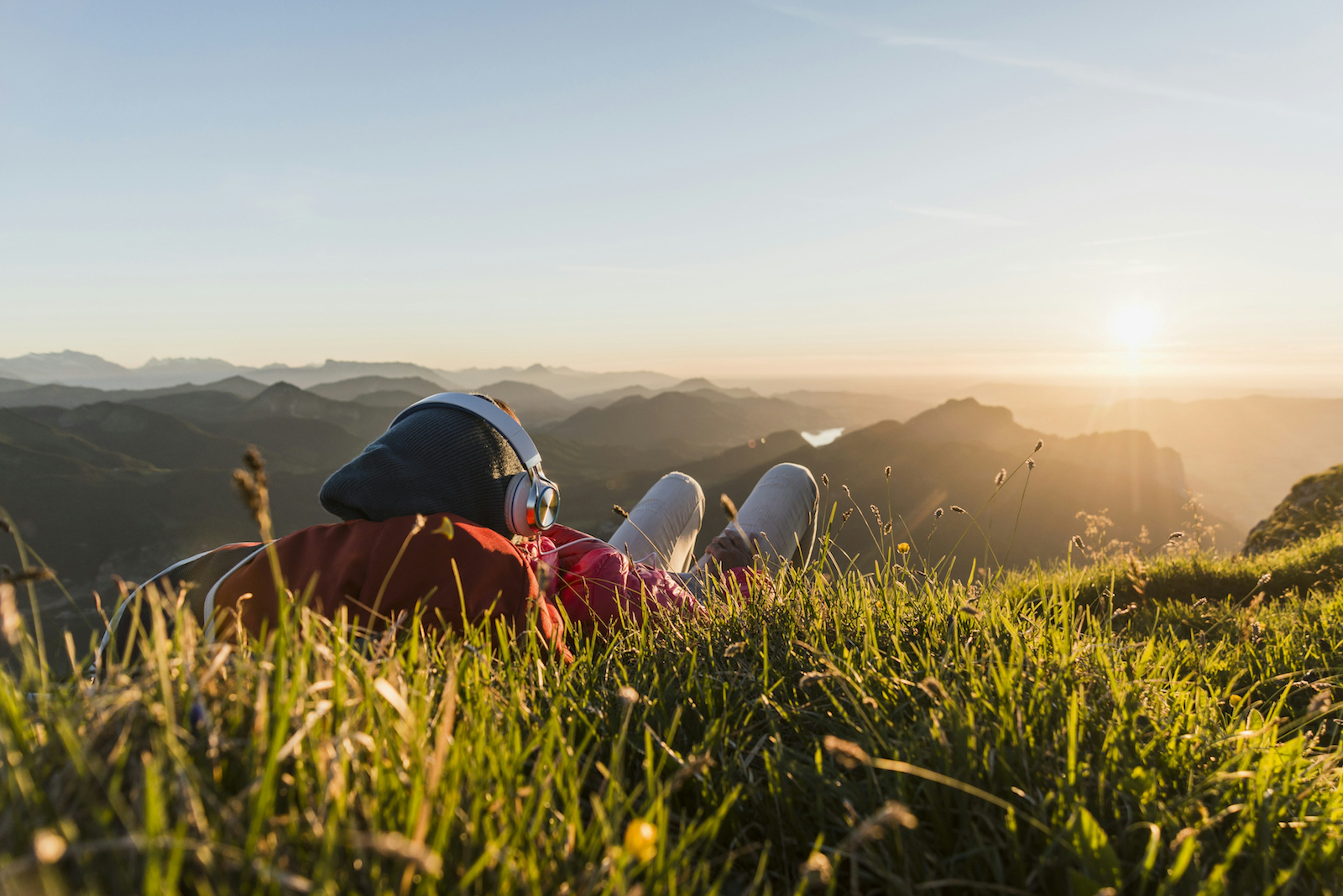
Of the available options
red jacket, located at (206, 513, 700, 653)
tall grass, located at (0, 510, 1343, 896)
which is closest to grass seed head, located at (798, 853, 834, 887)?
tall grass, located at (0, 510, 1343, 896)

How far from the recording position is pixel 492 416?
9.46 ft

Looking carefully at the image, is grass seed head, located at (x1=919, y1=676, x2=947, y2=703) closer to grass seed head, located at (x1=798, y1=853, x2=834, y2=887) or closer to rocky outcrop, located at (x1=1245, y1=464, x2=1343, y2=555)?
grass seed head, located at (x1=798, y1=853, x2=834, y2=887)

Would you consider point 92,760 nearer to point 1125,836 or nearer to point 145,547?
point 1125,836

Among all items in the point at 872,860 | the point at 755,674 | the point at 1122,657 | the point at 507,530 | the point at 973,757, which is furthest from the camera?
the point at 507,530

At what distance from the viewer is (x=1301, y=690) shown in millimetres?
2504

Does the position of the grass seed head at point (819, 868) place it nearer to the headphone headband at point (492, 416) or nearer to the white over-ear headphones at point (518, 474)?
the white over-ear headphones at point (518, 474)

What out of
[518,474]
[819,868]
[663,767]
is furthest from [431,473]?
[819,868]

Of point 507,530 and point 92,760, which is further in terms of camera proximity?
point 507,530

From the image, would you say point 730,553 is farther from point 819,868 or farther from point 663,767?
point 819,868

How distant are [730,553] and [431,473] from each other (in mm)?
2195

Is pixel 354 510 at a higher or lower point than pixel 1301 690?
higher

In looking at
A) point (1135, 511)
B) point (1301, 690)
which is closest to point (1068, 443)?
point (1135, 511)

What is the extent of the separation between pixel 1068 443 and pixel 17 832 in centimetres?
7053

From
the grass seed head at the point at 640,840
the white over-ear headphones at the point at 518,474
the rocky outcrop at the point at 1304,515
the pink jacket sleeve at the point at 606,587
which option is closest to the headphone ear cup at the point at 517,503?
the white over-ear headphones at the point at 518,474
